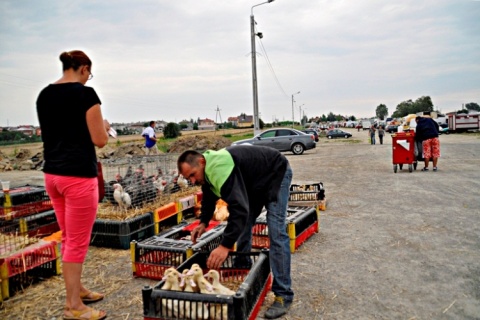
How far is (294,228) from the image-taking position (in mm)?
4609

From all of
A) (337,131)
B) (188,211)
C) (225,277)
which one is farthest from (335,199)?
(337,131)

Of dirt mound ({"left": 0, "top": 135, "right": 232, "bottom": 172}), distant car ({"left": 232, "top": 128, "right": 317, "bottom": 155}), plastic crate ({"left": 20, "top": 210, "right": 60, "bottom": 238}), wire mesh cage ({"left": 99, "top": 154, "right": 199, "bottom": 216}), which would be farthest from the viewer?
distant car ({"left": 232, "top": 128, "right": 317, "bottom": 155})

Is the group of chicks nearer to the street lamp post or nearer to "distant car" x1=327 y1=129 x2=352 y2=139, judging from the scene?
the street lamp post

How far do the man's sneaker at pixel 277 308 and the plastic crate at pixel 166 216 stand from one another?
2867 mm

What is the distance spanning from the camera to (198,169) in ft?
9.14

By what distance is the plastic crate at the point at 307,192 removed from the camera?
22.5 ft

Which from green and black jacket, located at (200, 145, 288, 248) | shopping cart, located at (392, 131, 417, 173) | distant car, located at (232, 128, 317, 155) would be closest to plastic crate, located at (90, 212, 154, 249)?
green and black jacket, located at (200, 145, 288, 248)

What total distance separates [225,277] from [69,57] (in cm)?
238

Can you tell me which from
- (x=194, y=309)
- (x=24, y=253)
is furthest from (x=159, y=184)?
(x=194, y=309)

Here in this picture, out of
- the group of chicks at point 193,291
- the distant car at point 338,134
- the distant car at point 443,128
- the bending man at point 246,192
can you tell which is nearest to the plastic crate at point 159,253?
the bending man at point 246,192

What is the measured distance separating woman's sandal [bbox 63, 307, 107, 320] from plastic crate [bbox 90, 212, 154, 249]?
78.2 inches

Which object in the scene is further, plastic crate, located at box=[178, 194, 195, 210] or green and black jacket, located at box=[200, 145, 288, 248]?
plastic crate, located at box=[178, 194, 195, 210]

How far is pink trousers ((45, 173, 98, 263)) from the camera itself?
9.63 feet

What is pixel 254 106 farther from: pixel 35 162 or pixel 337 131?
pixel 337 131
